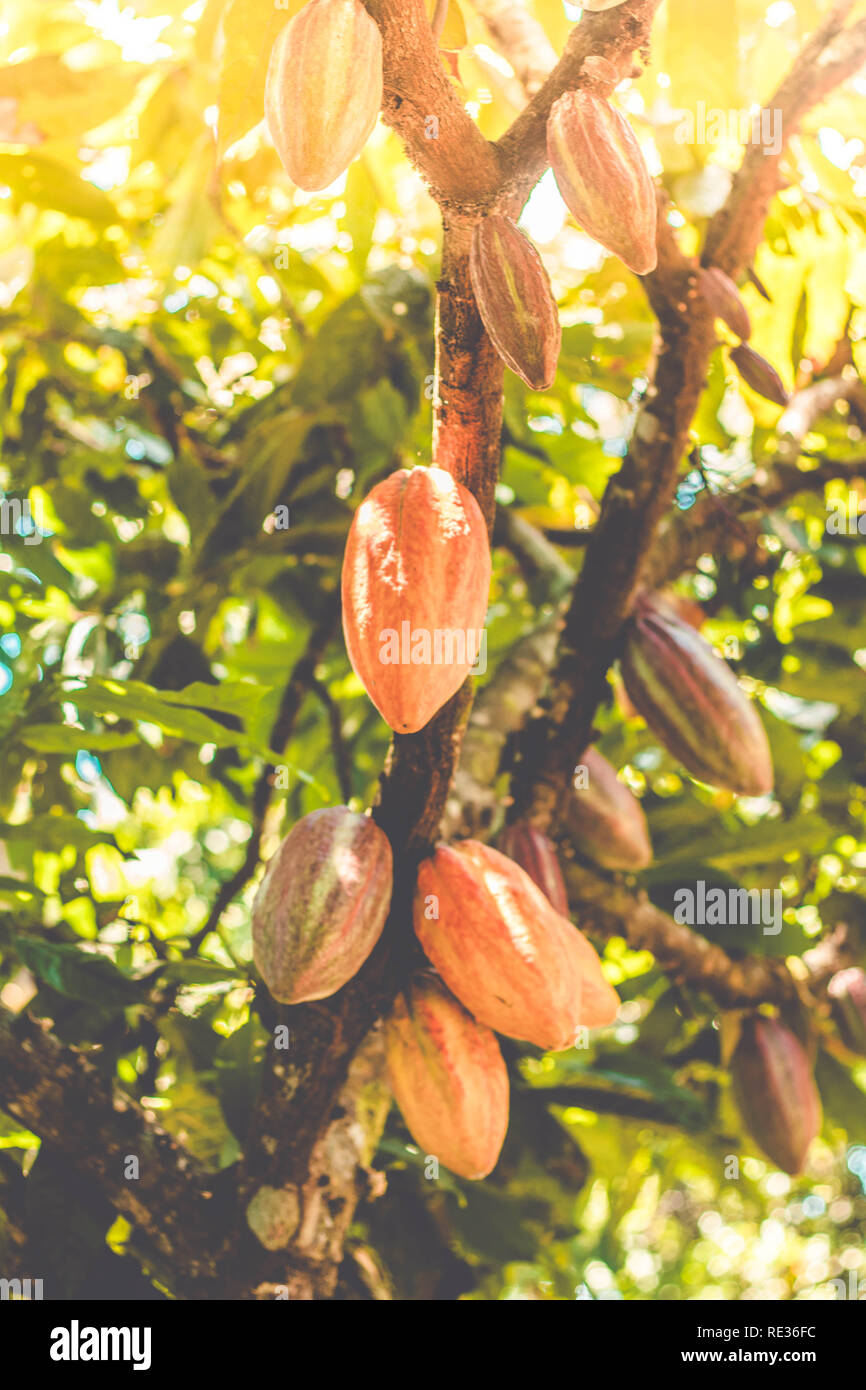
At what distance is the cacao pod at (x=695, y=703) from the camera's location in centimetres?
134

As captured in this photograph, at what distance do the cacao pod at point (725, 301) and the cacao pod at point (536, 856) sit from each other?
0.55 meters

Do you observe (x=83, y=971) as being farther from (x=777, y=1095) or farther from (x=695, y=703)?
(x=777, y=1095)

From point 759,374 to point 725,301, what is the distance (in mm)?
77

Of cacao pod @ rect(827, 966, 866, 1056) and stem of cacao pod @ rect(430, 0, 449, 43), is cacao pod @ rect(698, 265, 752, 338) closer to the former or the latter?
stem of cacao pod @ rect(430, 0, 449, 43)

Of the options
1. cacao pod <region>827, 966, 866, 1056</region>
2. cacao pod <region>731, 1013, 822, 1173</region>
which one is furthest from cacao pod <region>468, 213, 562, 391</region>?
cacao pod <region>827, 966, 866, 1056</region>

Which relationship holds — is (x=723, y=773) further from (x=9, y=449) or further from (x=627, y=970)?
(x=9, y=449)

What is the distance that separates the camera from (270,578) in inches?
64.7

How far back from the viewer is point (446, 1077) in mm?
1034

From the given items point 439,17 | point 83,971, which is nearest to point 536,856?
point 83,971

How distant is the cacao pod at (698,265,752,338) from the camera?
1.10 metres

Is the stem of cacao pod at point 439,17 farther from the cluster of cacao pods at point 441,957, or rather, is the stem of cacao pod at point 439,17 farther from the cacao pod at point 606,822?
the cacao pod at point 606,822
